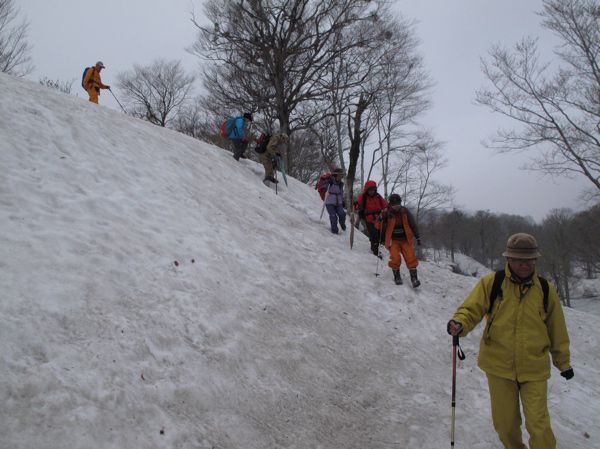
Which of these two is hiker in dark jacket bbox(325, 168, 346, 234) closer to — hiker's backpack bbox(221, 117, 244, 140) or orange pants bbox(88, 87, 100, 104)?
hiker's backpack bbox(221, 117, 244, 140)

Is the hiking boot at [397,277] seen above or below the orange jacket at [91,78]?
below

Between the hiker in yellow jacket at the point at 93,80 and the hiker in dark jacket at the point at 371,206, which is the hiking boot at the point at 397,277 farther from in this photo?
the hiker in yellow jacket at the point at 93,80

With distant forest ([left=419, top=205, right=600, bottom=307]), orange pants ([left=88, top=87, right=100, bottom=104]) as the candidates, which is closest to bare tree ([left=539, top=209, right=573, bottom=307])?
distant forest ([left=419, top=205, right=600, bottom=307])

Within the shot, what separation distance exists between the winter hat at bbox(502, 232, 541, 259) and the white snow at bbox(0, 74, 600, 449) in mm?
2090

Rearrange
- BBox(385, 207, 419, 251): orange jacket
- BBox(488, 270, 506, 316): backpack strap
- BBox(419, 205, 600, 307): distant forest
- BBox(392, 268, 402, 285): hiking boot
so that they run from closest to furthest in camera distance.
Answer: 1. BBox(488, 270, 506, 316): backpack strap
2. BBox(385, 207, 419, 251): orange jacket
3. BBox(392, 268, 402, 285): hiking boot
4. BBox(419, 205, 600, 307): distant forest

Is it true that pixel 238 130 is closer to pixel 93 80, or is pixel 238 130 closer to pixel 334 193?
pixel 334 193

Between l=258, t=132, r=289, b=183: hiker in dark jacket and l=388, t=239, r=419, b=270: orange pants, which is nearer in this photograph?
l=388, t=239, r=419, b=270: orange pants

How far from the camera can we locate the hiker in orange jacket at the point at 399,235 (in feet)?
24.9

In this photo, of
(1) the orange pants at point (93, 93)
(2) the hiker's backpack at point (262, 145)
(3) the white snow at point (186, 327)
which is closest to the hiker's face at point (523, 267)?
(3) the white snow at point (186, 327)

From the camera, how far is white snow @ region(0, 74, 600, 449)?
123 inches

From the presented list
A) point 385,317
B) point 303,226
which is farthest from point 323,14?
point 385,317

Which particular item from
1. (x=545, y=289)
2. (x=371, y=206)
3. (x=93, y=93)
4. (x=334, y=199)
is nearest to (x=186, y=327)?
(x=545, y=289)

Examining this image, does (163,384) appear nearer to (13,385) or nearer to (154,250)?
(13,385)

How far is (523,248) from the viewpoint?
133 inches
